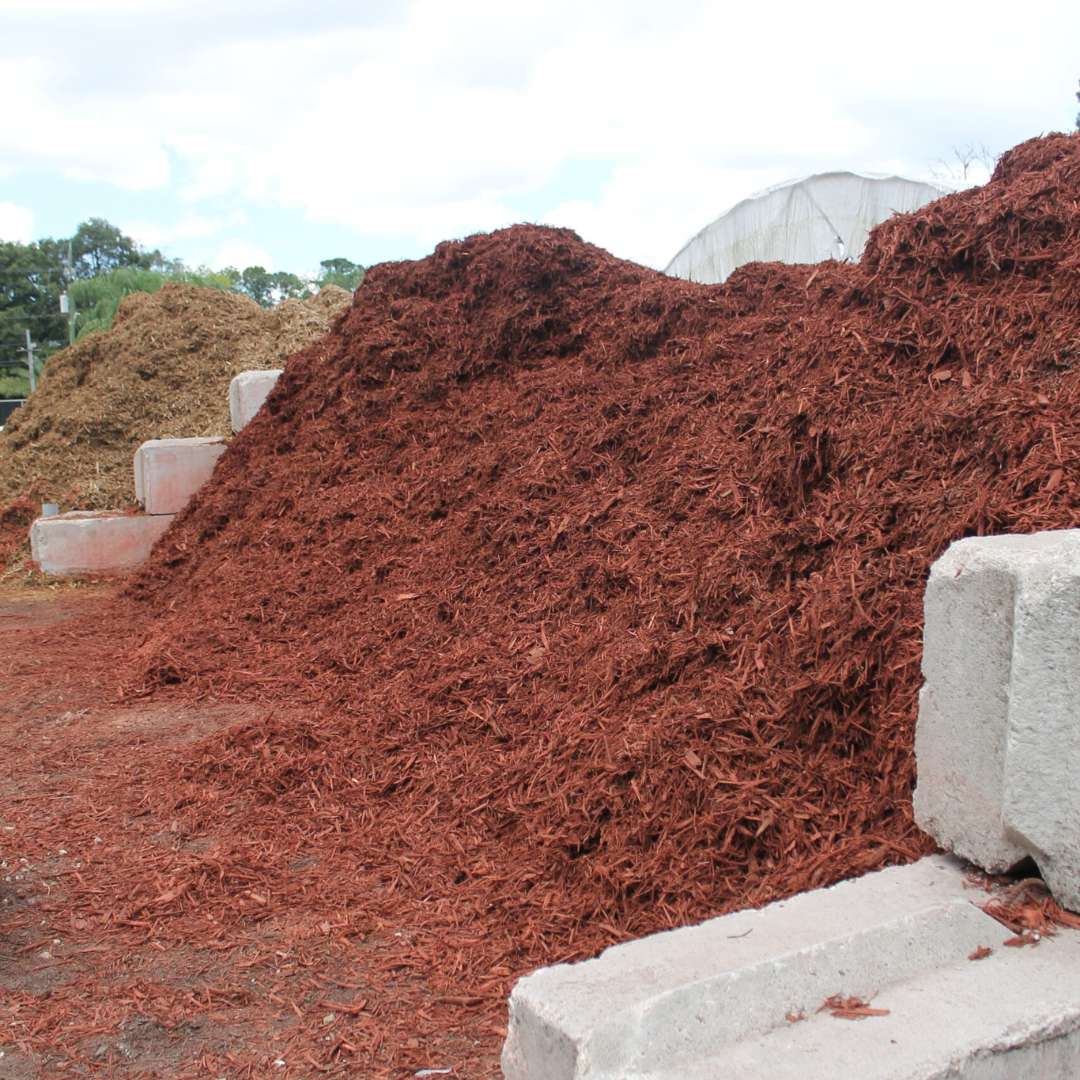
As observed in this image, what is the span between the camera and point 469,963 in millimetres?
3061

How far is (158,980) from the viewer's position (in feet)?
10.0

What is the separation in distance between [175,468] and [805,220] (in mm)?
7031

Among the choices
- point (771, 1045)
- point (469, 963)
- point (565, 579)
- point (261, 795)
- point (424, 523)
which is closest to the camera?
point (771, 1045)

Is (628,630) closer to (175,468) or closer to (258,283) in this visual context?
(175,468)

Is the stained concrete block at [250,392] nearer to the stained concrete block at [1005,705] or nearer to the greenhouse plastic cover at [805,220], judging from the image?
the greenhouse plastic cover at [805,220]

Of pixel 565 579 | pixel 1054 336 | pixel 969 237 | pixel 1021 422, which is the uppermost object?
pixel 969 237

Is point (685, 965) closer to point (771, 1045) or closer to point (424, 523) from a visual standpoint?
point (771, 1045)

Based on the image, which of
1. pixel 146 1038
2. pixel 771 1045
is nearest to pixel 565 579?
pixel 146 1038

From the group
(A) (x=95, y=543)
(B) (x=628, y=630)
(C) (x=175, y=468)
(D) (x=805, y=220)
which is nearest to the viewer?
(B) (x=628, y=630)

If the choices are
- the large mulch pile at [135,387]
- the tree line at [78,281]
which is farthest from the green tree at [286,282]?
the large mulch pile at [135,387]

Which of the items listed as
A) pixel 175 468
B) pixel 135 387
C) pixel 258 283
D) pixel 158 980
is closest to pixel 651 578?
pixel 158 980

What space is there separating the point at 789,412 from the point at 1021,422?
109 centimetres

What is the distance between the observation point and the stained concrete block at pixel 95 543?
9531mm

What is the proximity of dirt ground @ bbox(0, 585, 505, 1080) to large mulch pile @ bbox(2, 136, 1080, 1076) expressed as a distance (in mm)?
30
